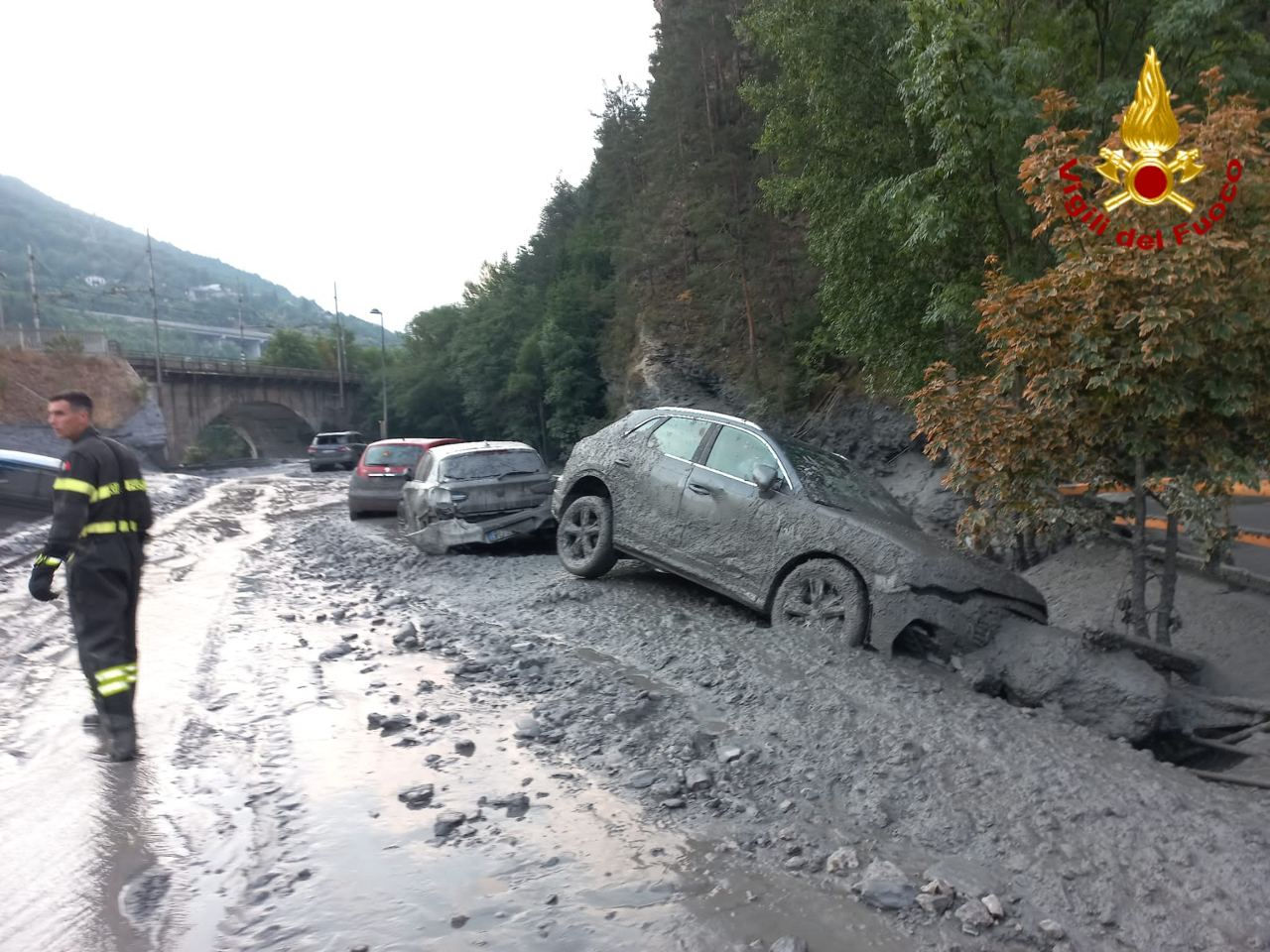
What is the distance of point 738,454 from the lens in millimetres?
7539

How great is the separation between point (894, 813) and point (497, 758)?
2083mm

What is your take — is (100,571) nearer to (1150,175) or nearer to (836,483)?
(836,483)

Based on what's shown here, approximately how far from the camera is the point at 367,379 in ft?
244

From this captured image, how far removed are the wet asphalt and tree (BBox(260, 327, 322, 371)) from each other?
294 ft

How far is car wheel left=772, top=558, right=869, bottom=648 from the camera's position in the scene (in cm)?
621

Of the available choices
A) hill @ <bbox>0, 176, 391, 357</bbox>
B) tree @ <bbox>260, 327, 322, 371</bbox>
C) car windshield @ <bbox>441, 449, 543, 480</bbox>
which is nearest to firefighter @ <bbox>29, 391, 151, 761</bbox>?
car windshield @ <bbox>441, 449, 543, 480</bbox>

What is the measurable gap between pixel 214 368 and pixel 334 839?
67.5 meters

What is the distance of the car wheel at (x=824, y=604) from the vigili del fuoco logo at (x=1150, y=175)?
2813mm

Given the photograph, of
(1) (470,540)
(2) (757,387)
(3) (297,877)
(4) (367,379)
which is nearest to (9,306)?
(4) (367,379)

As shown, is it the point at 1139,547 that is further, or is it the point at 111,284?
the point at 111,284

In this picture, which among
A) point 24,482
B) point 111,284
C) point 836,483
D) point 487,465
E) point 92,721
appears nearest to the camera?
point 92,721

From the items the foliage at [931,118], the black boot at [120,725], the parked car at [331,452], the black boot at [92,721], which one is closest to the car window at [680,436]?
the foliage at [931,118]

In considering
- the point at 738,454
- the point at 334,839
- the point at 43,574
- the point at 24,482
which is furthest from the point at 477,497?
the point at 24,482

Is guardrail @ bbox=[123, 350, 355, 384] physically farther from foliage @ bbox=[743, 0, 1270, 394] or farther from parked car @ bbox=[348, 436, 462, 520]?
foliage @ bbox=[743, 0, 1270, 394]
